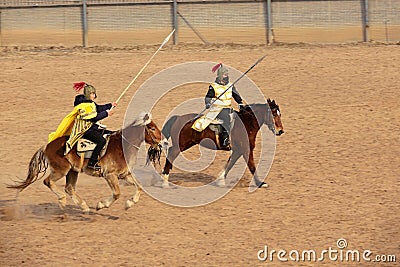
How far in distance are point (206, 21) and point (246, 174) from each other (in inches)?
432

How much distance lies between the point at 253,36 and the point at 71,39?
5494 mm

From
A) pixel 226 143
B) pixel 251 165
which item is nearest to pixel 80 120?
pixel 226 143

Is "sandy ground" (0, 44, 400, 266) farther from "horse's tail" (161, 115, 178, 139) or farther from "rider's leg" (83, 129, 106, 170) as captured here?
"horse's tail" (161, 115, 178, 139)

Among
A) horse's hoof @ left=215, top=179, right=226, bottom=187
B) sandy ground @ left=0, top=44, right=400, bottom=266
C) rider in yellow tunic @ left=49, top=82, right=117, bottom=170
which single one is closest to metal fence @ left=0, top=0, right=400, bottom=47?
sandy ground @ left=0, top=44, right=400, bottom=266

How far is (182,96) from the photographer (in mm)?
21406

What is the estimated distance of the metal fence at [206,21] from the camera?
86.1 ft

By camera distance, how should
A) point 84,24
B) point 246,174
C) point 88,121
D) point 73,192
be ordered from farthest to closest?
1. point 84,24
2. point 246,174
3. point 73,192
4. point 88,121

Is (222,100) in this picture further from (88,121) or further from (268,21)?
(268,21)

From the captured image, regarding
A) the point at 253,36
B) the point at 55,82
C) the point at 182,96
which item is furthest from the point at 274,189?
the point at 253,36

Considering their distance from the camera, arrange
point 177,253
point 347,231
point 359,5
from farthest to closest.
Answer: point 359,5
point 347,231
point 177,253

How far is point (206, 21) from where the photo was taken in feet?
86.6

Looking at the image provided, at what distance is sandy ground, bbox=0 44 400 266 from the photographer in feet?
39.7

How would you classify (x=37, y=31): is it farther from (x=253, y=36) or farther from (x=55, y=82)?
(x=253, y=36)

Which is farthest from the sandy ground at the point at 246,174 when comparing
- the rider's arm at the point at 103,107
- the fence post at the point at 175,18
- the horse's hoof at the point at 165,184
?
the rider's arm at the point at 103,107
